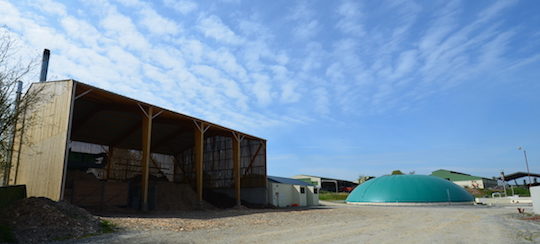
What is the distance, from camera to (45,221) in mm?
13469

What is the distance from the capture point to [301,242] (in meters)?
11.1

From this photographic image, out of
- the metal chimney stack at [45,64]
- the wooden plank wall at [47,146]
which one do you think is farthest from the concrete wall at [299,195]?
the metal chimney stack at [45,64]

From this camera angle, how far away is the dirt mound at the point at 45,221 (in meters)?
12.0

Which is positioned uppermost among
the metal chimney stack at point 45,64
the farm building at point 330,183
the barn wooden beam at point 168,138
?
the metal chimney stack at point 45,64

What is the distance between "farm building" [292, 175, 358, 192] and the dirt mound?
7486cm

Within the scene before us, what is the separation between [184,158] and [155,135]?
642 centimetres

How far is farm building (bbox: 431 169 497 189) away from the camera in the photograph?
86000 millimetres

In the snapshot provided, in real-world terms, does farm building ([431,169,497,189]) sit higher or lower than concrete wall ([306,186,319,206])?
higher

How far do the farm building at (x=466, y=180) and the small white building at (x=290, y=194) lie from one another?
199 feet

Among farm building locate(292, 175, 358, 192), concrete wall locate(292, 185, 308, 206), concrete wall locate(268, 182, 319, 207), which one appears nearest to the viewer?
concrete wall locate(268, 182, 319, 207)

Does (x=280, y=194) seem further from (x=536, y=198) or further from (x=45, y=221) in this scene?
(x=45, y=221)

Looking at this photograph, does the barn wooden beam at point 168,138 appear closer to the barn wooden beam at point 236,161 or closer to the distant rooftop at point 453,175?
the barn wooden beam at point 236,161

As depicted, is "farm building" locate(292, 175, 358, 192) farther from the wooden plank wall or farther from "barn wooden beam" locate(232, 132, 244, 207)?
the wooden plank wall

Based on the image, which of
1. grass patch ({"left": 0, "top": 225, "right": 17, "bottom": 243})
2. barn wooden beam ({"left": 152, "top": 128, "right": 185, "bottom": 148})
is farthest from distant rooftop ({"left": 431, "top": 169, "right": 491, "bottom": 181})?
grass patch ({"left": 0, "top": 225, "right": 17, "bottom": 243})
